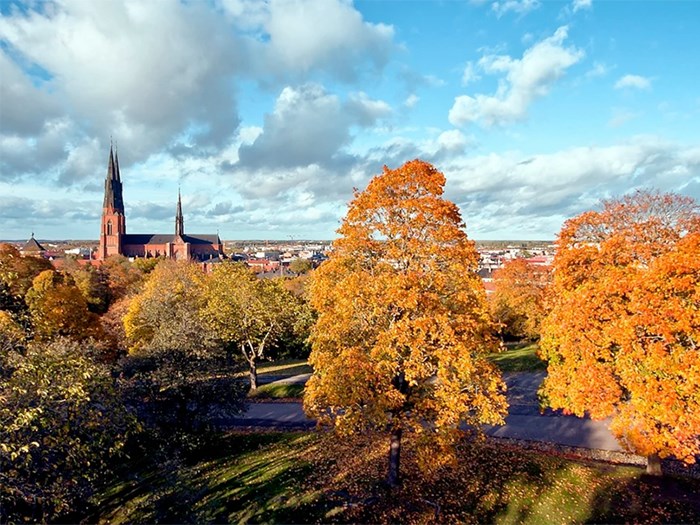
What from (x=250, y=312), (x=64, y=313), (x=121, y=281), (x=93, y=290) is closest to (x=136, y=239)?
(x=121, y=281)

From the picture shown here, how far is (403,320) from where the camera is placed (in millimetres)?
10469

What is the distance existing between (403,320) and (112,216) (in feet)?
400

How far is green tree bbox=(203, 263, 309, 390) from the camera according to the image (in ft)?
76.5

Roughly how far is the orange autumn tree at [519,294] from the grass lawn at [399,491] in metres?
20.4

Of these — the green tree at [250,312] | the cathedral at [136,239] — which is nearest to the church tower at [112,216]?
the cathedral at [136,239]

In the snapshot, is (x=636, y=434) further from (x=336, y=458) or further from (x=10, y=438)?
(x=10, y=438)

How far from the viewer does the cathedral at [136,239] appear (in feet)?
363

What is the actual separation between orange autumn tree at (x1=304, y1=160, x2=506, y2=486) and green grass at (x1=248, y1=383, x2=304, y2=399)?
1258cm

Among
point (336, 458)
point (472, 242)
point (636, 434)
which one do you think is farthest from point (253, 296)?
point (636, 434)

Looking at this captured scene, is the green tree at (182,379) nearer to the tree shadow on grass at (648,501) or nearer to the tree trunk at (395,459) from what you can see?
the tree trunk at (395,459)

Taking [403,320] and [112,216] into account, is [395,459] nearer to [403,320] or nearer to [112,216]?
[403,320]

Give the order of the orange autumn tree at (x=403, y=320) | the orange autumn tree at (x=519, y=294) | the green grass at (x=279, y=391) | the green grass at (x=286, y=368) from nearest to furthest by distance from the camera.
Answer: the orange autumn tree at (x=403, y=320) < the green grass at (x=279, y=391) < the green grass at (x=286, y=368) < the orange autumn tree at (x=519, y=294)

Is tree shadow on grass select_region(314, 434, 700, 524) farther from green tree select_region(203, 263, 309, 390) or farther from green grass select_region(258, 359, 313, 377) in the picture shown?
green grass select_region(258, 359, 313, 377)

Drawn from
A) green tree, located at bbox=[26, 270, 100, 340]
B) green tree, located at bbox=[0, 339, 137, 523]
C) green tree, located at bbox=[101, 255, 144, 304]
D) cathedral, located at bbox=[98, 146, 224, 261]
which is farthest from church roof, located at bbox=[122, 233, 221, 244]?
green tree, located at bbox=[0, 339, 137, 523]
